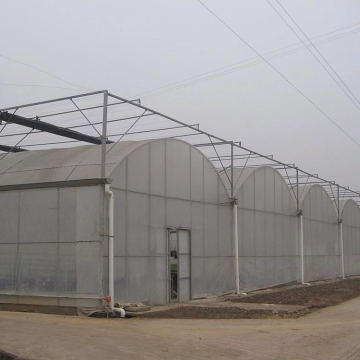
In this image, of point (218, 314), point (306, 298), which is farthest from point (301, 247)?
point (218, 314)

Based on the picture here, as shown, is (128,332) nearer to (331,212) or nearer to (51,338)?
(51,338)

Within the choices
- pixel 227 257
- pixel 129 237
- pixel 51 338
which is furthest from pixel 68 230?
pixel 227 257

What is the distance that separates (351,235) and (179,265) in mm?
26563

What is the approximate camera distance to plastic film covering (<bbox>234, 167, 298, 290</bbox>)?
2600cm

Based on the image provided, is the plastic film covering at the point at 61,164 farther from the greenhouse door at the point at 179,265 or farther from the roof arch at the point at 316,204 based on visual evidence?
the roof arch at the point at 316,204


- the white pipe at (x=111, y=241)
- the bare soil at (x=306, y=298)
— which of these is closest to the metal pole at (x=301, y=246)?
the bare soil at (x=306, y=298)

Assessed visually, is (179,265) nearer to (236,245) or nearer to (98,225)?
(236,245)

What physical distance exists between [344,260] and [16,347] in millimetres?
34220

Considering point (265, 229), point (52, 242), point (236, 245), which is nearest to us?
point (52, 242)

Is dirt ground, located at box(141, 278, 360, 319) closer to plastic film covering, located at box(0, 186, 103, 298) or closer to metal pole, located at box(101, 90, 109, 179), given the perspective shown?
plastic film covering, located at box(0, 186, 103, 298)

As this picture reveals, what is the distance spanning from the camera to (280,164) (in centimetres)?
3034

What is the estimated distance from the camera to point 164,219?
1984 cm

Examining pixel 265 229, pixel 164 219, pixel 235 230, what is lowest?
pixel 235 230

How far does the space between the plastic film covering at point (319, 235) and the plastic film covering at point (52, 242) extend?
63.6 ft
